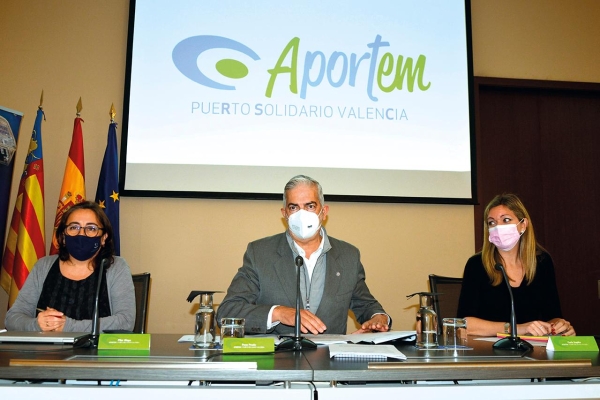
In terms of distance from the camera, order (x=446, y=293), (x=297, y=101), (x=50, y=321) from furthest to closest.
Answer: (x=297, y=101)
(x=446, y=293)
(x=50, y=321)

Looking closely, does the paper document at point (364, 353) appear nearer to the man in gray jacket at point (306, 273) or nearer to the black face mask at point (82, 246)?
the man in gray jacket at point (306, 273)

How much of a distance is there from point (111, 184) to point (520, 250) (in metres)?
2.35

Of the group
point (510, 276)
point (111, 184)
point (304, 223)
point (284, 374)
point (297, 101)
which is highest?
point (297, 101)

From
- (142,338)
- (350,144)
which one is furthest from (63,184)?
(142,338)

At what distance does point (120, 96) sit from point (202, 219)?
38.5 inches

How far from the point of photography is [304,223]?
8.10ft

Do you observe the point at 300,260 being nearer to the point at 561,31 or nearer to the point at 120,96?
the point at 120,96

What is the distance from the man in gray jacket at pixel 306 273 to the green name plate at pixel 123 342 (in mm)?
657

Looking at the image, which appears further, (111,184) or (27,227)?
(111,184)

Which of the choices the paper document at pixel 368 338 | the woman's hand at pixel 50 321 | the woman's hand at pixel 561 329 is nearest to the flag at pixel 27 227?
the woman's hand at pixel 50 321

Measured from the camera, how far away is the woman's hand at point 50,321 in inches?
86.4

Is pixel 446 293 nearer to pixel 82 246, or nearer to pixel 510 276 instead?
pixel 510 276

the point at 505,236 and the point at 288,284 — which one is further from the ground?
the point at 505,236

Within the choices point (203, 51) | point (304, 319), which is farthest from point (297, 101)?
point (304, 319)
